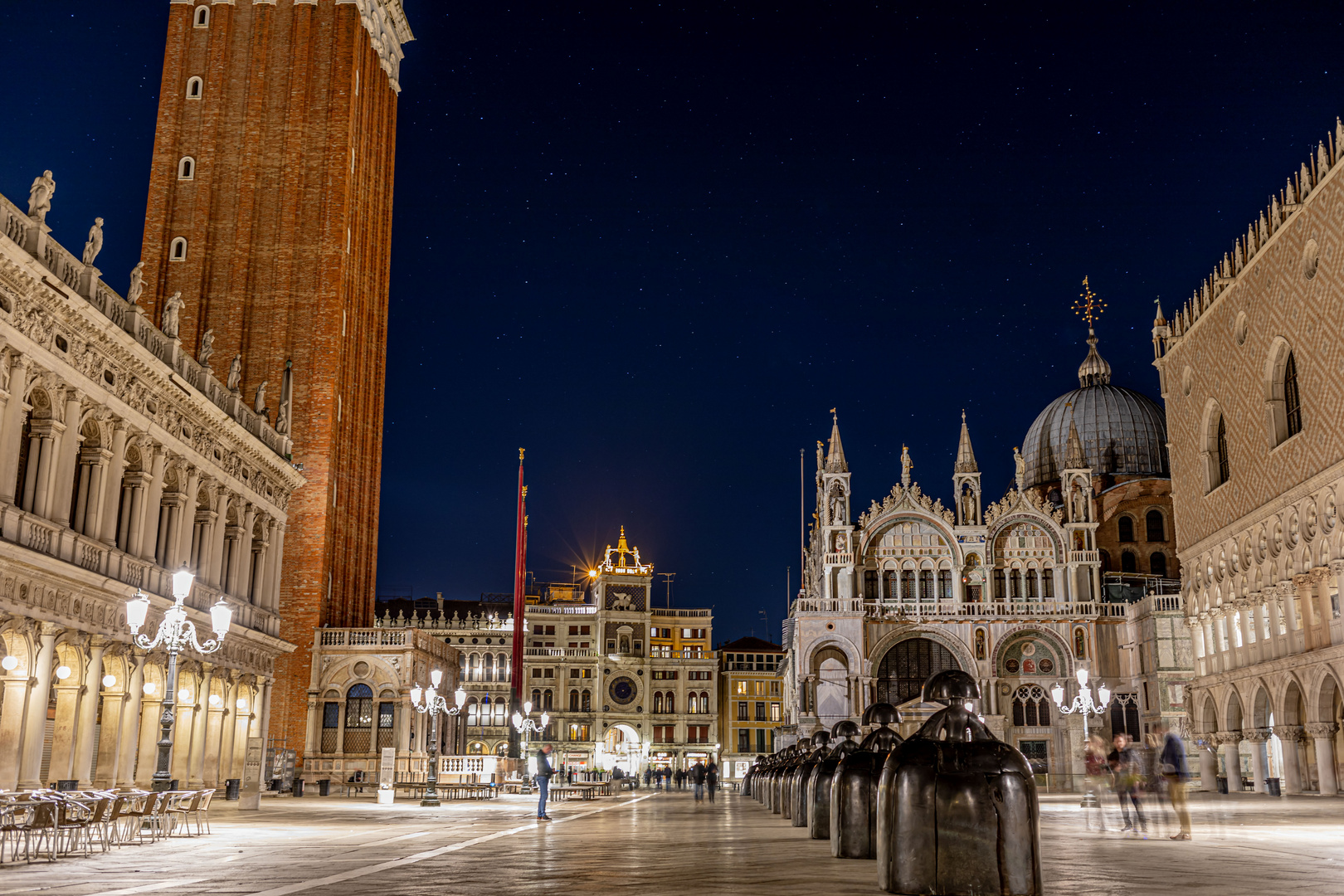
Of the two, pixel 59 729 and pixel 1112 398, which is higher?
pixel 1112 398

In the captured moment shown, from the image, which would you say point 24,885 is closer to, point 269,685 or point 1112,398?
point 269,685

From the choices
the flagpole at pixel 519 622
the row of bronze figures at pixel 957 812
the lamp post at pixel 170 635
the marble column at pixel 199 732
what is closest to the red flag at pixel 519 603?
A: the flagpole at pixel 519 622

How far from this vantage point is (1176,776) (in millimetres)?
17703

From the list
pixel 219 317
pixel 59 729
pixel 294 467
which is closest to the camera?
pixel 59 729

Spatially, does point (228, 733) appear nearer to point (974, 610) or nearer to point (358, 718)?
point (358, 718)

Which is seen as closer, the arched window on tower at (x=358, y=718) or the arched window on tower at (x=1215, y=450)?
the arched window on tower at (x=1215, y=450)

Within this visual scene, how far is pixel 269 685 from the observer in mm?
42094

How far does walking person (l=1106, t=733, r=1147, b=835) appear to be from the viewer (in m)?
18.3

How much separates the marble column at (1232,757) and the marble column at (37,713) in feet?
125

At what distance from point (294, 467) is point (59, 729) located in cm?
1892

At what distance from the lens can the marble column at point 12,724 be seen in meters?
24.3

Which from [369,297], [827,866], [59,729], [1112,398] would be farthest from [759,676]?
[827,866]

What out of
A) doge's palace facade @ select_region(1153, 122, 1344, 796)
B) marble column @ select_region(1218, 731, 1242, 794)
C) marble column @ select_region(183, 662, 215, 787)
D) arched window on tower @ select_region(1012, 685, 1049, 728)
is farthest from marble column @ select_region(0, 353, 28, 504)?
arched window on tower @ select_region(1012, 685, 1049, 728)

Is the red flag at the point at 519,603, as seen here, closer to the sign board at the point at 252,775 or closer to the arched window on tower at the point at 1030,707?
the sign board at the point at 252,775
